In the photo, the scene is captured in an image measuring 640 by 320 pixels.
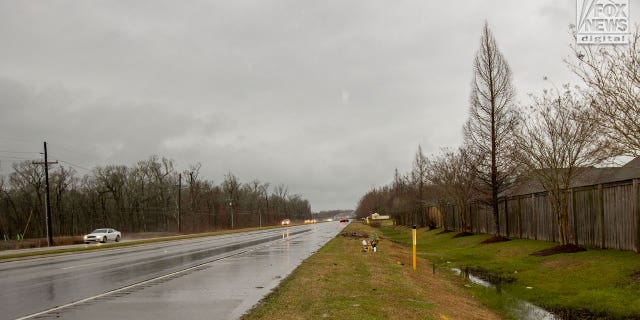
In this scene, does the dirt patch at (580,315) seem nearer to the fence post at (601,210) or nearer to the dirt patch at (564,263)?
the dirt patch at (564,263)

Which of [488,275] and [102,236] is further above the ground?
[488,275]

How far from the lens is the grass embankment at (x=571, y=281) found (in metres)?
11.2

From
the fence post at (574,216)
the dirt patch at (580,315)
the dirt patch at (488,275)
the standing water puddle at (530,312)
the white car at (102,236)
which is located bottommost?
the white car at (102,236)

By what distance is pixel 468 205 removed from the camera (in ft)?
127

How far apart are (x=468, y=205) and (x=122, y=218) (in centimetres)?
6951

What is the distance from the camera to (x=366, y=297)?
10742 millimetres

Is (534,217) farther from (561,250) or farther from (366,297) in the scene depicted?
(366,297)

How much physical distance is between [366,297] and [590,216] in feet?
38.0

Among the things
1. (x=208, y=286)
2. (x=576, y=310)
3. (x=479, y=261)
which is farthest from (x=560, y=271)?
(x=208, y=286)

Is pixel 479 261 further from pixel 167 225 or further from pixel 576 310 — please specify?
pixel 167 225

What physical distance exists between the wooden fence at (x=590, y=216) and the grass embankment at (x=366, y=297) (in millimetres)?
5217

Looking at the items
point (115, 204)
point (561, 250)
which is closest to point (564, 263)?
point (561, 250)

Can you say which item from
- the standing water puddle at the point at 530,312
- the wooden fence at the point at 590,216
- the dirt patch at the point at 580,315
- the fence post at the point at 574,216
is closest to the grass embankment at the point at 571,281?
the dirt patch at the point at 580,315

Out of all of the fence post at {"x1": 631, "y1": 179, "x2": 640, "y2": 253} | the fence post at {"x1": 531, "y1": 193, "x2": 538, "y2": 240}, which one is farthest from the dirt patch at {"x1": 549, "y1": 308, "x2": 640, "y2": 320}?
the fence post at {"x1": 531, "y1": 193, "x2": 538, "y2": 240}
